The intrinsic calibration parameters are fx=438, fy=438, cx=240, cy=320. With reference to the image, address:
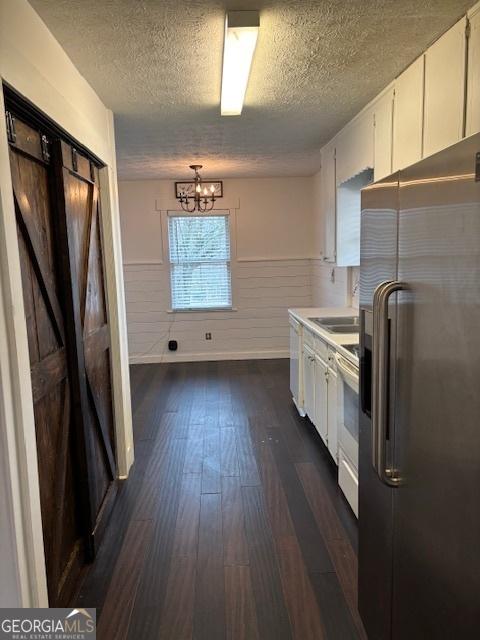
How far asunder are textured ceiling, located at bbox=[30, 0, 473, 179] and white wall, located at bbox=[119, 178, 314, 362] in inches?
90.5

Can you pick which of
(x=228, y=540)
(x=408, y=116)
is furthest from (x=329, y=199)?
(x=228, y=540)

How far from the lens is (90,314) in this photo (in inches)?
95.3

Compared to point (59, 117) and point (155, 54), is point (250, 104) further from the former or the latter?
point (59, 117)

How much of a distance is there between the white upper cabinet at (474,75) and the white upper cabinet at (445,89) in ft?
0.13

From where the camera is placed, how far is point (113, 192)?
287cm

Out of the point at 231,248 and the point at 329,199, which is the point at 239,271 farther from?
the point at 329,199

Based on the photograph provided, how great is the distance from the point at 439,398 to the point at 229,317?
5.25 m

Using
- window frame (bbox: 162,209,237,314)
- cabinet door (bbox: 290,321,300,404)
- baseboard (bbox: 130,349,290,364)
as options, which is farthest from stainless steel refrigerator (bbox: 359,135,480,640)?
baseboard (bbox: 130,349,290,364)

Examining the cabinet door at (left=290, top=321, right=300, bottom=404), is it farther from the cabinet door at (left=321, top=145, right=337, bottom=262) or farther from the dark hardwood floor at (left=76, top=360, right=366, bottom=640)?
the cabinet door at (left=321, top=145, right=337, bottom=262)

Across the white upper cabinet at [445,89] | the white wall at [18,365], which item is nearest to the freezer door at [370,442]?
the white upper cabinet at [445,89]

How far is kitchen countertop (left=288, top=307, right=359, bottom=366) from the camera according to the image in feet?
8.65

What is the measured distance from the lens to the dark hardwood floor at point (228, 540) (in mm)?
1805

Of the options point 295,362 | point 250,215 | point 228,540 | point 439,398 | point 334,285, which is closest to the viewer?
point 439,398

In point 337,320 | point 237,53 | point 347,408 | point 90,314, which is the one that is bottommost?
point 347,408
